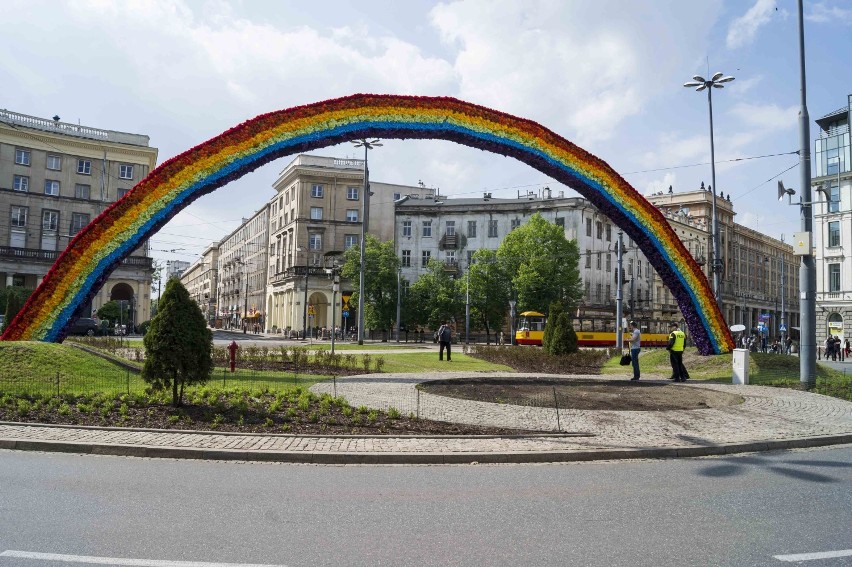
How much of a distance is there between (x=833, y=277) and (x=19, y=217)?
79590 mm

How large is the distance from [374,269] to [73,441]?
55992mm

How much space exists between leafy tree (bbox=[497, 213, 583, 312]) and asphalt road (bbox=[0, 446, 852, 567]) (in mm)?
54087

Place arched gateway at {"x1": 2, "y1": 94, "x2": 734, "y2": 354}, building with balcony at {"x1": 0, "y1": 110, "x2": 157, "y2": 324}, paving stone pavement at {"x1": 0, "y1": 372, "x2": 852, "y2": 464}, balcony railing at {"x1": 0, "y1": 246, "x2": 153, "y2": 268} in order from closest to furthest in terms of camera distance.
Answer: paving stone pavement at {"x1": 0, "y1": 372, "x2": 852, "y2": 464} → arched gateway at {"x1": 2, "y1": 94, "x2": 734, "y2": 354} → balcony railing at {"x1": 0, "y1": 246, "x2": 153, "y2": 268} → building with balcony at {"x1": 0, "y1": 110, "x2": 157, "y2": 324}

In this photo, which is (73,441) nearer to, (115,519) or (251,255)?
(115,519)

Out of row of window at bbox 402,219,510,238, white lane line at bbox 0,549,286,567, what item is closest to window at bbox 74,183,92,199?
row of window at bbox 402,219,510,238

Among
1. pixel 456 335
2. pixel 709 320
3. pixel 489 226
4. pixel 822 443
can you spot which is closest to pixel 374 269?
pixel 456 335

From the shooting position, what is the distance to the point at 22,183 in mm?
62281

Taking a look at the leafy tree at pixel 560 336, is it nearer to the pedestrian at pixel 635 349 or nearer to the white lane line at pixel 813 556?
the pedestrian at pixel 635 349

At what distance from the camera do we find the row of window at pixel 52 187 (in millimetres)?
62062

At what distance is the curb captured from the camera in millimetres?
8984

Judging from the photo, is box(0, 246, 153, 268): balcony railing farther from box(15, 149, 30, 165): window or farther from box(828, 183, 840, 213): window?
box(828, 183, 840, 213): window

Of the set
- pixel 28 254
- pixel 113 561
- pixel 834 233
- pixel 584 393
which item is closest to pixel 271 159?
pixel 584 393

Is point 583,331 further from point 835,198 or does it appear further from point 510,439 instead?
point 510,439

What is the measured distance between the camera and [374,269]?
214 ft
